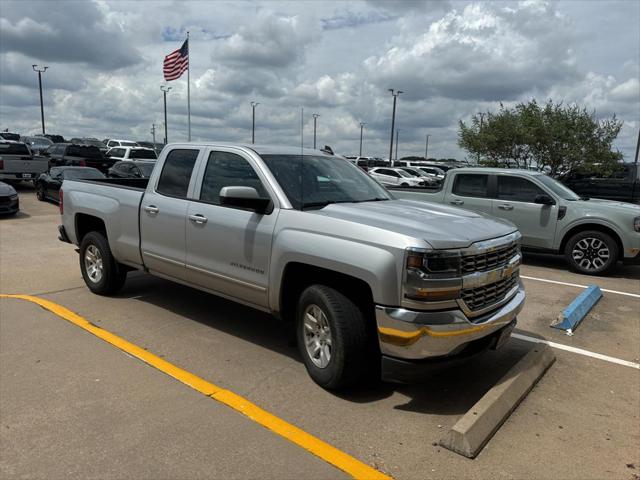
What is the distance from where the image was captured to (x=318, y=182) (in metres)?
4.67

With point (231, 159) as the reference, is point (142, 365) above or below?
below

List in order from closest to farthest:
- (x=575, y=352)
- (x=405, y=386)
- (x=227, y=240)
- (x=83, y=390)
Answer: (x=83, y=390) < (x=405, y=386) < (x=227, y=240) < (x=575, y=352)

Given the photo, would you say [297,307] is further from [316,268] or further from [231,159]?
[231,159]

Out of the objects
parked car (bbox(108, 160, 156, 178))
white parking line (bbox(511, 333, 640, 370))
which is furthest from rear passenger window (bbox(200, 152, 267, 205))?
parked car (bbox(108, 160, 156, 178))

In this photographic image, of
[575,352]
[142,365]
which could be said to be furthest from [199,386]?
[575,352]

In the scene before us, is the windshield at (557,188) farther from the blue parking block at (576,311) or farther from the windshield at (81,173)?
the windshield at (81,173)

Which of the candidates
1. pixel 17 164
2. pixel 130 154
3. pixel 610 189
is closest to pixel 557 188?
pixel 610 189

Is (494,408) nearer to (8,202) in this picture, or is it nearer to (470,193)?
(470,193)

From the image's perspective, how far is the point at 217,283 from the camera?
4777 mm

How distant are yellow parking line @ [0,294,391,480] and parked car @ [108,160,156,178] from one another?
443 inches

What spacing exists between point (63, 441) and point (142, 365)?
1.19 meters

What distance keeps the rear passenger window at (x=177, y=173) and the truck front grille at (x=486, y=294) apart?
291 cm

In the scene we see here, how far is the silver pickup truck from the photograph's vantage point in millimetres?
3445

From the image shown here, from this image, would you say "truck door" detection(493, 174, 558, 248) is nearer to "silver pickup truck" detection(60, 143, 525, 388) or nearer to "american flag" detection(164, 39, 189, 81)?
"silver pickup truck" detection(60, 143, 525, 388)
